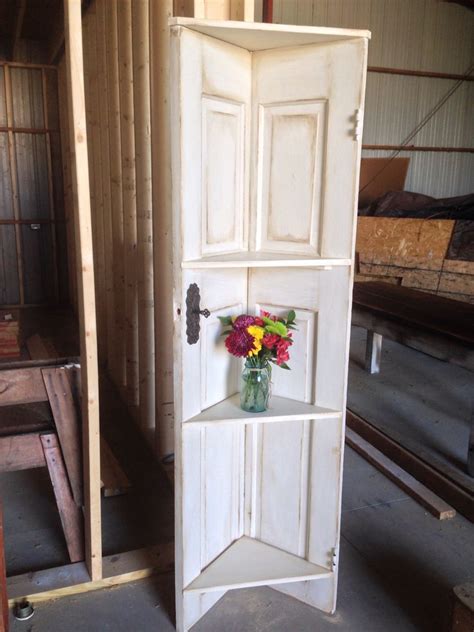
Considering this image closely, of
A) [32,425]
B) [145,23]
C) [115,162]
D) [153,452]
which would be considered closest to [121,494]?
[153,452]

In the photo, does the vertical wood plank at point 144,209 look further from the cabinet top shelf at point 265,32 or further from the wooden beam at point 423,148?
the wooden beam at point 423,148

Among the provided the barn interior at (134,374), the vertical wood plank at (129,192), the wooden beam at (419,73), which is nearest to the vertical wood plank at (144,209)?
the barn interior at (134,374)

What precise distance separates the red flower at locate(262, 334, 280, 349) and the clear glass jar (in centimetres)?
10

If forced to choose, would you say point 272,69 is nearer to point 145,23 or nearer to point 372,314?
point 145,23

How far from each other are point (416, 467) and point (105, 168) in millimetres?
3023

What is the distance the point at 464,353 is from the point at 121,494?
2.00m

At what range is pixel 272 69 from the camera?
1.95 meters

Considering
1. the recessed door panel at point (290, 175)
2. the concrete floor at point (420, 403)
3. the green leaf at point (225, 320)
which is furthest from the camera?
the concrete floor at point (420, 403)

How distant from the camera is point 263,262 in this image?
5.98 feet

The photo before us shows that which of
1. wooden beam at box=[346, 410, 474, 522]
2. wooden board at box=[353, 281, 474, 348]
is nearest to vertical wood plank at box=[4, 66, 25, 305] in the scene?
wooden board at box=[353, 281, 474, 348]

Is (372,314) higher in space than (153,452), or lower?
higher

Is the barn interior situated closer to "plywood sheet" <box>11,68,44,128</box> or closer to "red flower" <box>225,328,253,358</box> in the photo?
"plywood sheet" <box>11,68,44,128</box>

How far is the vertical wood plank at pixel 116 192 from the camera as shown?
3.81 metres

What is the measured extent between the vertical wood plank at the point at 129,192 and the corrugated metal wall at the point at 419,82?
6425 millimetres
